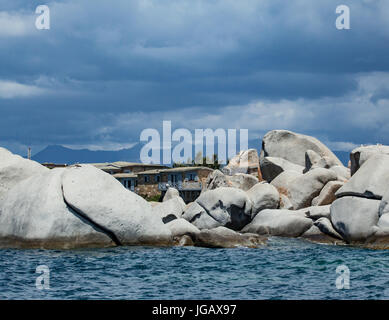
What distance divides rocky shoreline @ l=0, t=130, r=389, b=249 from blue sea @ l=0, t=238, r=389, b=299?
0.88m

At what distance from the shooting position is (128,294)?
1573 cm

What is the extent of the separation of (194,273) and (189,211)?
615 inches

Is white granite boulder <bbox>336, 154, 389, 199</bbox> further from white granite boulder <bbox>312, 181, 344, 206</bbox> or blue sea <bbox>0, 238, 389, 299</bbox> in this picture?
white granite boulder <bbox>312, 181, 344, 206</bbox>

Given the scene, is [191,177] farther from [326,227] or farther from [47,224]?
[47,224]

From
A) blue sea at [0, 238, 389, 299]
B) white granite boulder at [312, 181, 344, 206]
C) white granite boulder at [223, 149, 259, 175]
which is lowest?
blue sea at [0, 238, 389, 299]

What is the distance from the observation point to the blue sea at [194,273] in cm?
1577

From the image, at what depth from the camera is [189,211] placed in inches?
1369

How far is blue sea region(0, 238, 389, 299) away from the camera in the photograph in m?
15.8

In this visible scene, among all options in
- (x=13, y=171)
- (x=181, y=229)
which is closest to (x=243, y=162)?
(x=181, y=229)

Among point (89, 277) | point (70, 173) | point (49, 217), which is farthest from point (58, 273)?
point (70, 173)

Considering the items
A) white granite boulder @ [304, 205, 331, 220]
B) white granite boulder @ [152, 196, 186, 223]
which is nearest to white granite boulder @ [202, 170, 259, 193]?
white granite boulder @ [152, 196, 186, 223]

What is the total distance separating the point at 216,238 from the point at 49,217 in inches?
264

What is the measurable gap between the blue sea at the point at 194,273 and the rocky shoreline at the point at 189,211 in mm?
880

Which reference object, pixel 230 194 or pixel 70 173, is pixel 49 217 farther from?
pixel 230 194
